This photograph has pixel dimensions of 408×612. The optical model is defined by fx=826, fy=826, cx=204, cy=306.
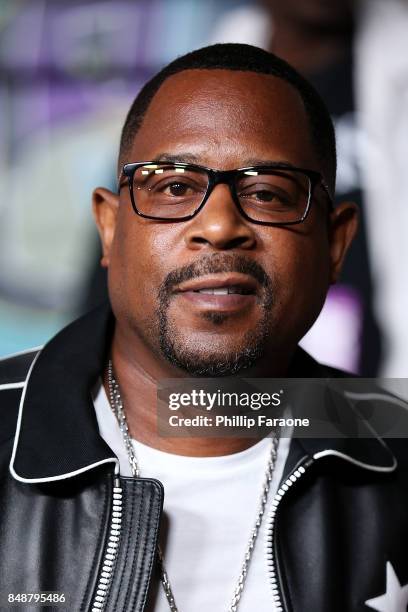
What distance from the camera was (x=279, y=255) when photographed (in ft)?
3.71

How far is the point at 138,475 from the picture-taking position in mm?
1156

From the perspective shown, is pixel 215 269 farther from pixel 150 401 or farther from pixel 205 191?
pixel 150 401

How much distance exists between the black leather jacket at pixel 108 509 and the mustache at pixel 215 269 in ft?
0.66

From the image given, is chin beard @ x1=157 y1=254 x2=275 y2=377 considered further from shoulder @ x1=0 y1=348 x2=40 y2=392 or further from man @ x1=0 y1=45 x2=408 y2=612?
shoulder @ x1=0 y1=348 x2=40 y2=392

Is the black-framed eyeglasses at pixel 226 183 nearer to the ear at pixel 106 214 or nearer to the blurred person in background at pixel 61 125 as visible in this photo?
the ear at pixel 106 214

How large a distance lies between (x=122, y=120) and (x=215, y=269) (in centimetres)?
125

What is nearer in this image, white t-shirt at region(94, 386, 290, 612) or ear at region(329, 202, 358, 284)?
white t-shirt at region(94, 386, 290, 612)

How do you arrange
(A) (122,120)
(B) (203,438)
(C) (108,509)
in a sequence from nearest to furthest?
(C) (108,509)
(B) (203,438)
(A) (122,120)

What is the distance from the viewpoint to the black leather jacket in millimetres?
1050

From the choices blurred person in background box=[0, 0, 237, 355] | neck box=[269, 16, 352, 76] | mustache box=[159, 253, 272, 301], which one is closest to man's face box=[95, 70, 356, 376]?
mustache box=[159, 253, 272, 301]

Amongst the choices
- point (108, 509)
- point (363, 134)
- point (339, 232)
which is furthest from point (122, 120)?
point (108, 509)

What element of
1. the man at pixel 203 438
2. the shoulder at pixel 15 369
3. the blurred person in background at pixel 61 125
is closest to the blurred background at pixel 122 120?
the blurred person in background at pixel 61 125

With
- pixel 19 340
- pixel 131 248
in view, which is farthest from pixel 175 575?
pixel 19 340

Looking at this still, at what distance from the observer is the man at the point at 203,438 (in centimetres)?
107
